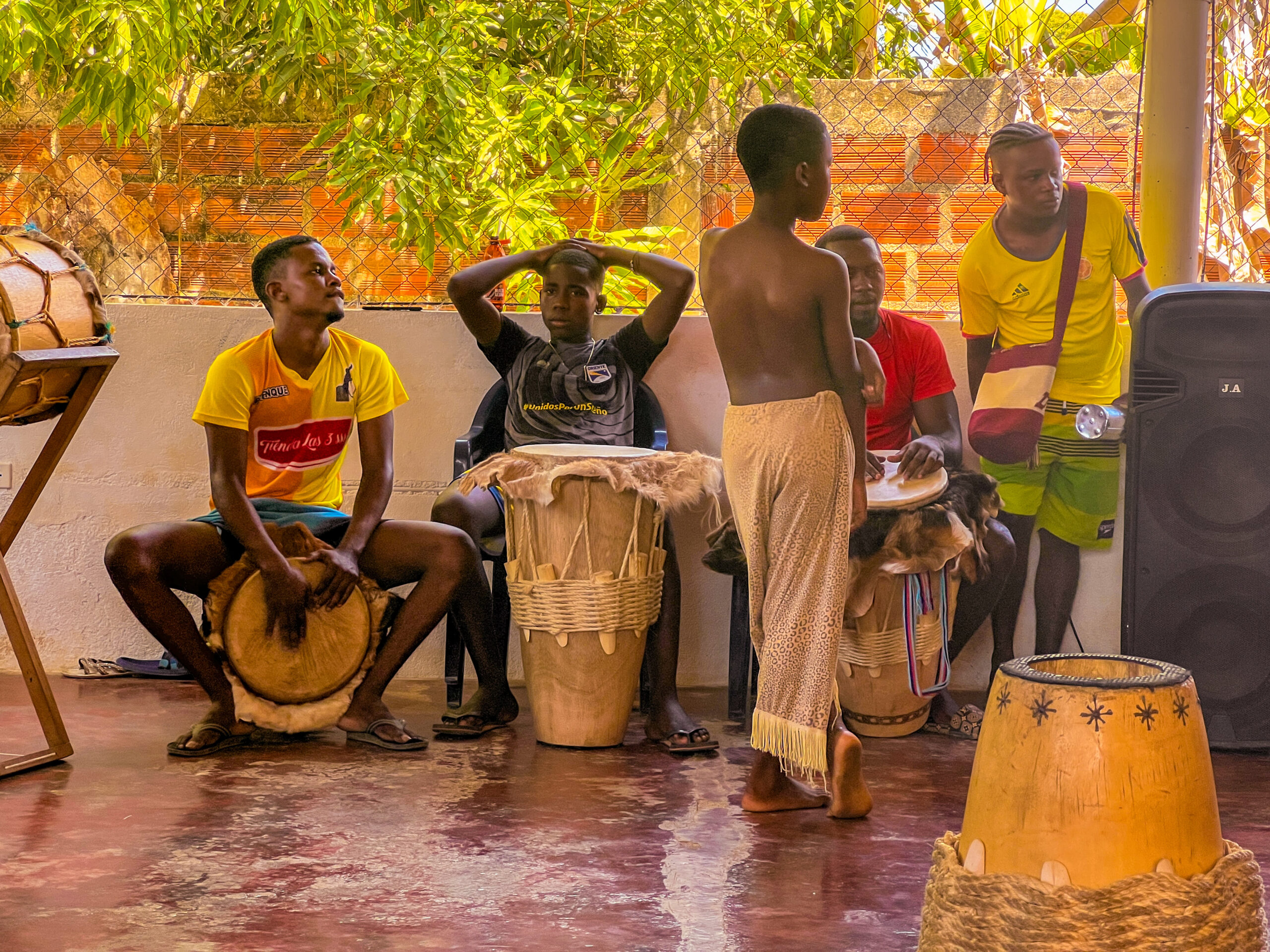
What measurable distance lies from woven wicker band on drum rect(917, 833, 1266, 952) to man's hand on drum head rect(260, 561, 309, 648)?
2.60 m

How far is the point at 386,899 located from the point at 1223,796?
2.17 m

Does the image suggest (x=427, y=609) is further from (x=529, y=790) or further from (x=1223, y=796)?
(x=1223, y=796)

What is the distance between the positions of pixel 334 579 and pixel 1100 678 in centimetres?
273

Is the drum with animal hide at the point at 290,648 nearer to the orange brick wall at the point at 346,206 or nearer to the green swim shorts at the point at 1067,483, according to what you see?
the orange brick wall at the point at 346,206

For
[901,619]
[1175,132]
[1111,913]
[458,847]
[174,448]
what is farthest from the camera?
[174,448]

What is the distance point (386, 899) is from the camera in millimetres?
2676

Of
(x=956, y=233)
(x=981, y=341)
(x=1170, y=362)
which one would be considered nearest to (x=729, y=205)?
(x=956, y=233)

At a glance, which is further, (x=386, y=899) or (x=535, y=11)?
(x=535, y=11)

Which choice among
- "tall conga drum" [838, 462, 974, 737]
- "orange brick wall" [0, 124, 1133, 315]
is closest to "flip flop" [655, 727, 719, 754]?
"tall conga drum" [838, 462, 974, 737]

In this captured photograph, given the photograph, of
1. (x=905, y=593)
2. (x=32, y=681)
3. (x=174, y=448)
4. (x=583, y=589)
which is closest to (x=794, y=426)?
(x=583, y=589)

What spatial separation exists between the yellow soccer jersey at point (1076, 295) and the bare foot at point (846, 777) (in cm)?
181

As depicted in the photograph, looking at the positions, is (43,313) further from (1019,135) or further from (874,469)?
(1019,135)

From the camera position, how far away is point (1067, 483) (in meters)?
4.54

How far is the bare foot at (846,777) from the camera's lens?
10.6 ft
